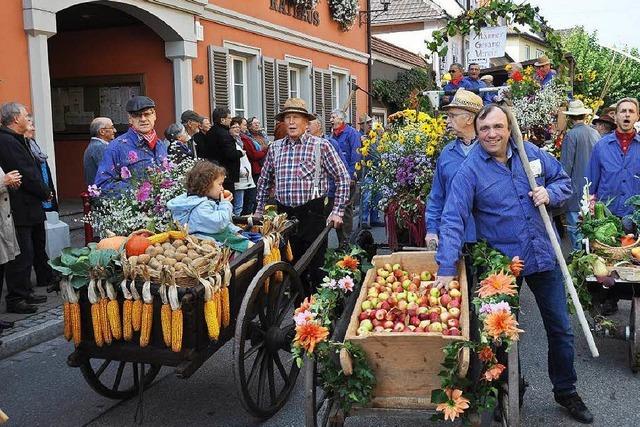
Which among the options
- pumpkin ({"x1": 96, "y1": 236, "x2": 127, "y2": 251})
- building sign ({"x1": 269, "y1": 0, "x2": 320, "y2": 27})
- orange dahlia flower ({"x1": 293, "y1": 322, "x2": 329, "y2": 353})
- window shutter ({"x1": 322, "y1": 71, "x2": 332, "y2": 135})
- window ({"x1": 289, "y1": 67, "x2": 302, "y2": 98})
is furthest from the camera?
window shutter ({"x1": 322, "y1": 71, "x2": 332, "y2": 135})

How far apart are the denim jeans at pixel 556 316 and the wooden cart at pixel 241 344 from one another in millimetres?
1542

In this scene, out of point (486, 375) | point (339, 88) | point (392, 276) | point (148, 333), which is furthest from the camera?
point (339, 88)

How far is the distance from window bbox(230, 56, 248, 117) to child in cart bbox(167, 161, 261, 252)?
8862 mm

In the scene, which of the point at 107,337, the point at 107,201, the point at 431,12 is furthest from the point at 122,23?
the point at 431,12

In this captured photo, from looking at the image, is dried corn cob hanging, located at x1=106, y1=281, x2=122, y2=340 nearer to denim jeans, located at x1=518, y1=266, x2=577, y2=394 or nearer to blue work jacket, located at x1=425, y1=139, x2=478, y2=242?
blue work jacket, located at x1=425, y1=139, x2=478, y2=242

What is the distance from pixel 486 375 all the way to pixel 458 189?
1089 mm

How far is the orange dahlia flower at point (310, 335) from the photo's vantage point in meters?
3.25

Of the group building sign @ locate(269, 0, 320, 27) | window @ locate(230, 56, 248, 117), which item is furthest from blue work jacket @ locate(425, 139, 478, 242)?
building sign @ locate(269, 0, 320, 27)

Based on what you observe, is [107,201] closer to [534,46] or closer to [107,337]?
[107,337]

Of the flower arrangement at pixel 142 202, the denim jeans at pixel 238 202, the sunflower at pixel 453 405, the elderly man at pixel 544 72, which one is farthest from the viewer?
the denim jeans at pixel 238 202

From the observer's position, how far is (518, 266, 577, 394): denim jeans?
3.92m

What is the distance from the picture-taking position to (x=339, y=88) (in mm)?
17969

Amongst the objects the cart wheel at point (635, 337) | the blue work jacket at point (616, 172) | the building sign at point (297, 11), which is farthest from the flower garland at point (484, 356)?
the building sign at point (297, 11)

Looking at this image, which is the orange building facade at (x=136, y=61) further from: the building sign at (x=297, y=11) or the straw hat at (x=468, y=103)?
the straw hat at (x=468, y=103)
